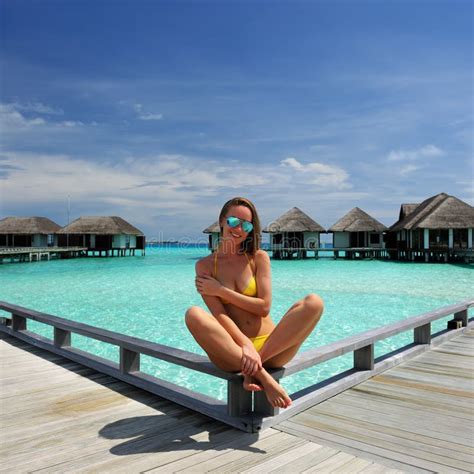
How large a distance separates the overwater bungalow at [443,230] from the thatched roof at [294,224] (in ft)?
24.6

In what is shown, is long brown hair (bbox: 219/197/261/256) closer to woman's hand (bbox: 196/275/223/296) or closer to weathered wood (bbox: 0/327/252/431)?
woman's hand (bbox: 196/275/223/296)

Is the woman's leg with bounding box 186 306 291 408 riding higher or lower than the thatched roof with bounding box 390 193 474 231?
lower

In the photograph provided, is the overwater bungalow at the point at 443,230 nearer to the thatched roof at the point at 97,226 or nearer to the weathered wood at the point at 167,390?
the thatched roof at the point at 97,226

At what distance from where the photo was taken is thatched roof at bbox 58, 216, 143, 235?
43.4 metres

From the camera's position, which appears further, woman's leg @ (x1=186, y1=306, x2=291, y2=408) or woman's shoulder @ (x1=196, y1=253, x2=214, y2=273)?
woman's shoulder @ (x1=196, y1=253, x2=214, y2=273)

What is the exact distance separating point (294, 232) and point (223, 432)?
36.4 meters

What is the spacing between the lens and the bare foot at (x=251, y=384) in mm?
2451

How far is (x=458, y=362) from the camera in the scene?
4477 millimetres

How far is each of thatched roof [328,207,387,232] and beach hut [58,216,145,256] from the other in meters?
22.0

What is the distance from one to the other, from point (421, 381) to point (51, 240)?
1923 inches

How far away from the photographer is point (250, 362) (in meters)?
2.44

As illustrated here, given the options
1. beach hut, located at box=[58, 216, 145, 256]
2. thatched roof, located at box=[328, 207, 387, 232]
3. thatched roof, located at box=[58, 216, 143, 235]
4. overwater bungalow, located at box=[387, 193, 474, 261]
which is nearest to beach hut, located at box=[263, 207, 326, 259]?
thatched roof, located at box=[328, 207, 387, 232]

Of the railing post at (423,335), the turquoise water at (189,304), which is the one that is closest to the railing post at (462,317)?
the railing post at (423,335)

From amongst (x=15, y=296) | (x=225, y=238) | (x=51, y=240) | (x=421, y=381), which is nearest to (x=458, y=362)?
(x=421, y=381)
